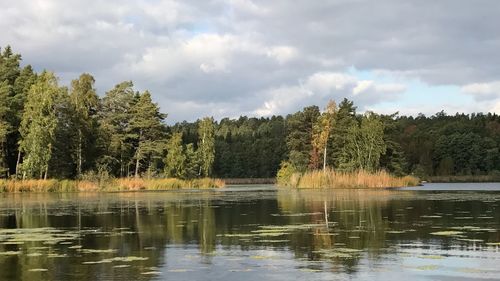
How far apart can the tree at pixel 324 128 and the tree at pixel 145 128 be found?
2082 cm

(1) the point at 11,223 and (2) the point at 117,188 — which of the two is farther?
(2) the point at 117,188

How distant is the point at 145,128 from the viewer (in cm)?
7462

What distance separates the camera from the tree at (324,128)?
77.9m

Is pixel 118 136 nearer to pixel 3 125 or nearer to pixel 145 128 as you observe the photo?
pixel 145 128

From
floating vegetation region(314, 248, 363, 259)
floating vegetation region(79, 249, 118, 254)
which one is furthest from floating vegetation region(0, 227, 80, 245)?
floating vegetation region(314, 248, 363, 259)

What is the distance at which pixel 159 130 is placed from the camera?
75562 mm

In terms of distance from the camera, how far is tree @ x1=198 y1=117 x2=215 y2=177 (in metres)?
87.2

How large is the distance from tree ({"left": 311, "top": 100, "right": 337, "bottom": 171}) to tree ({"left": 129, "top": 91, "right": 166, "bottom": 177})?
20817mm

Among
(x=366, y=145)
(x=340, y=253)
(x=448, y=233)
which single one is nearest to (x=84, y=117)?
(x=366, y=145)

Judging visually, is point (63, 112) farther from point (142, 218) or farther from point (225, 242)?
point (225, 242)

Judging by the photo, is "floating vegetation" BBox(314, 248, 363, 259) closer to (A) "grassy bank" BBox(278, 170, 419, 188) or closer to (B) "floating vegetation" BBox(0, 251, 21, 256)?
(B) "floating vegetation" BBox(0, 251, 21, 256)

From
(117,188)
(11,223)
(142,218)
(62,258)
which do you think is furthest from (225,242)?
(117,188)

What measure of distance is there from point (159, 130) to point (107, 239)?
59465 millimetres

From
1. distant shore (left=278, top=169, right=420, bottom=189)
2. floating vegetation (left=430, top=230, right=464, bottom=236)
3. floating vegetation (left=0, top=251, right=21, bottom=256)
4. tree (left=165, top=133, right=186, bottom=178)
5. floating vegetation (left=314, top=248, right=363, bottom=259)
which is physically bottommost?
floating vegetation (left=430, top=230, right=464, bottom=236)
